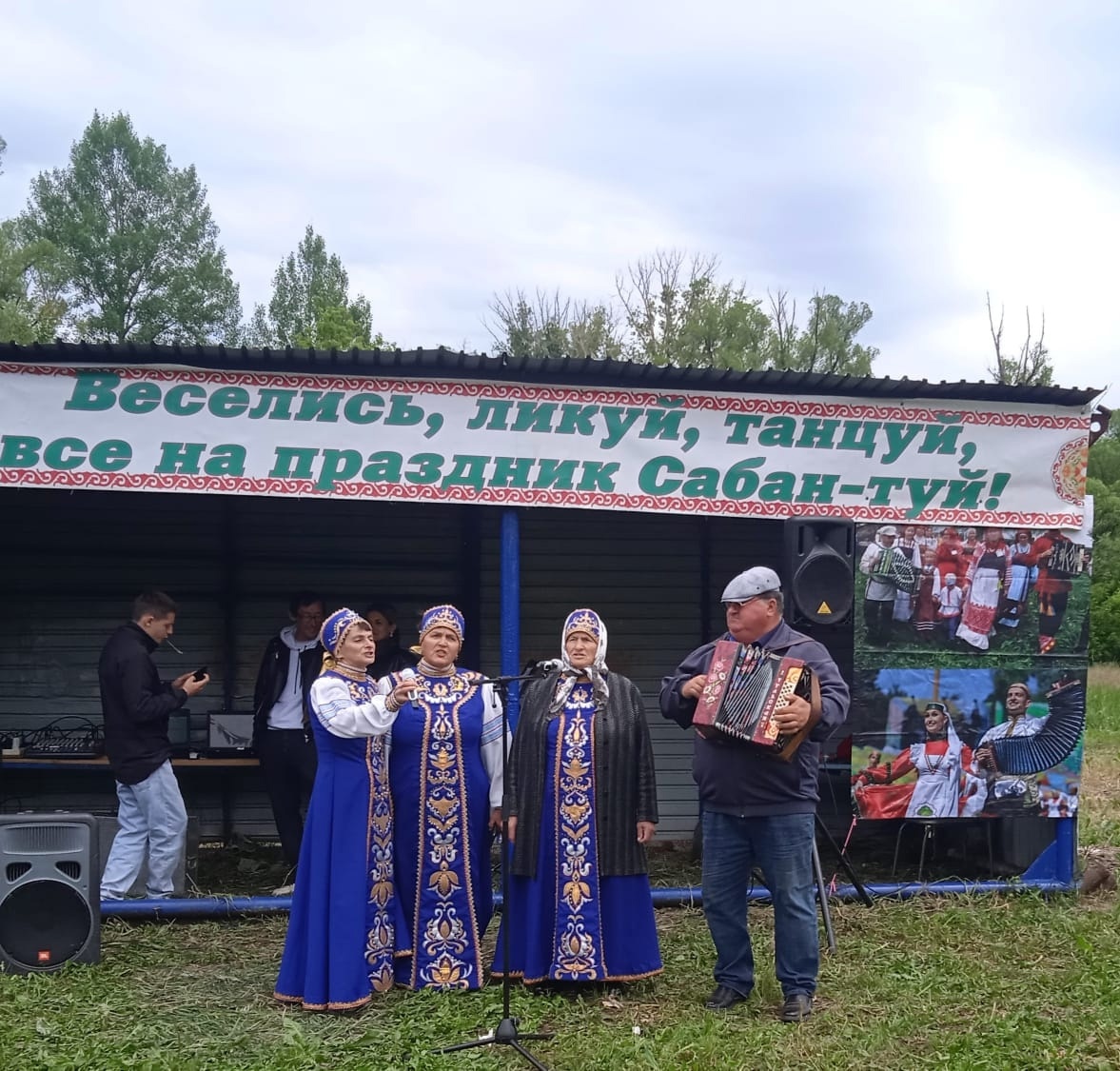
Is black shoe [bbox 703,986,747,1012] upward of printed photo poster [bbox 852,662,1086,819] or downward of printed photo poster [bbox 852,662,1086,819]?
downward

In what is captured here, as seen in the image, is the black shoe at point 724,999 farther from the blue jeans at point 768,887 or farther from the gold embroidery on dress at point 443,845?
the gold embroidery on dress at point 443,845

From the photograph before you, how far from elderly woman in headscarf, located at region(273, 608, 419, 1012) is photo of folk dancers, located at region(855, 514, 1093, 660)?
2.90 metres

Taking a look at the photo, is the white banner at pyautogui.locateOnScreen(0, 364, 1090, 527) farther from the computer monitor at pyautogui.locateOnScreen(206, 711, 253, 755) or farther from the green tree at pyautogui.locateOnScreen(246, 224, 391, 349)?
the green tree at pyautogui.locateOnScreen(246, 224, 391, 349)

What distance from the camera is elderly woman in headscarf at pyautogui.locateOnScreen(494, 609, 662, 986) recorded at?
17.0 feet

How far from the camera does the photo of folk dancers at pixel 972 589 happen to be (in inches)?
264

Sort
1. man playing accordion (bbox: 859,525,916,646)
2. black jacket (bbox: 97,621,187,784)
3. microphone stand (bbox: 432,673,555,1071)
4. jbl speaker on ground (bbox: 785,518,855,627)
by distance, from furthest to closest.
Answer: man playing accordion (bbox: 859,525,916,646) → black jacket (bbox: 97,621,187,784) → jbl speaker on ground (bbox: 785,518,855,627) → microphone stand (bbox: 432,673,555,1071)

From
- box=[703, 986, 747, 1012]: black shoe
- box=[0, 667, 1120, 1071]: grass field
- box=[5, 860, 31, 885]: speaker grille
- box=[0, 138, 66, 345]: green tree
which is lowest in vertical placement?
box=[0, 667, 1120, 1071]: grass field

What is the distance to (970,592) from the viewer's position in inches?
Result: 266

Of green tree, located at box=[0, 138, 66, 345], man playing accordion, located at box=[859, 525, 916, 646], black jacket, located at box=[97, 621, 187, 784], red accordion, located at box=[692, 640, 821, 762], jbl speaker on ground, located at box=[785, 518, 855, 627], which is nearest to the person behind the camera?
red accordion, located at box=[692, 640, 821, 762]

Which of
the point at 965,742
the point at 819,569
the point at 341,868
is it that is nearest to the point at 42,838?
the point at 341,868

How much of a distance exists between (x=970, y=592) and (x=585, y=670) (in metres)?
2.60

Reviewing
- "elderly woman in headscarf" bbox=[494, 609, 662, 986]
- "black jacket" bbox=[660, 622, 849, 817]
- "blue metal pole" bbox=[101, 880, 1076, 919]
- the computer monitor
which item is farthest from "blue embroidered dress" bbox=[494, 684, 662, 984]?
the computer monitor

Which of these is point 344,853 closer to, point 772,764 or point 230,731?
point 772,764

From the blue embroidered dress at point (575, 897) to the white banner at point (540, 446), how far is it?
158 cm
